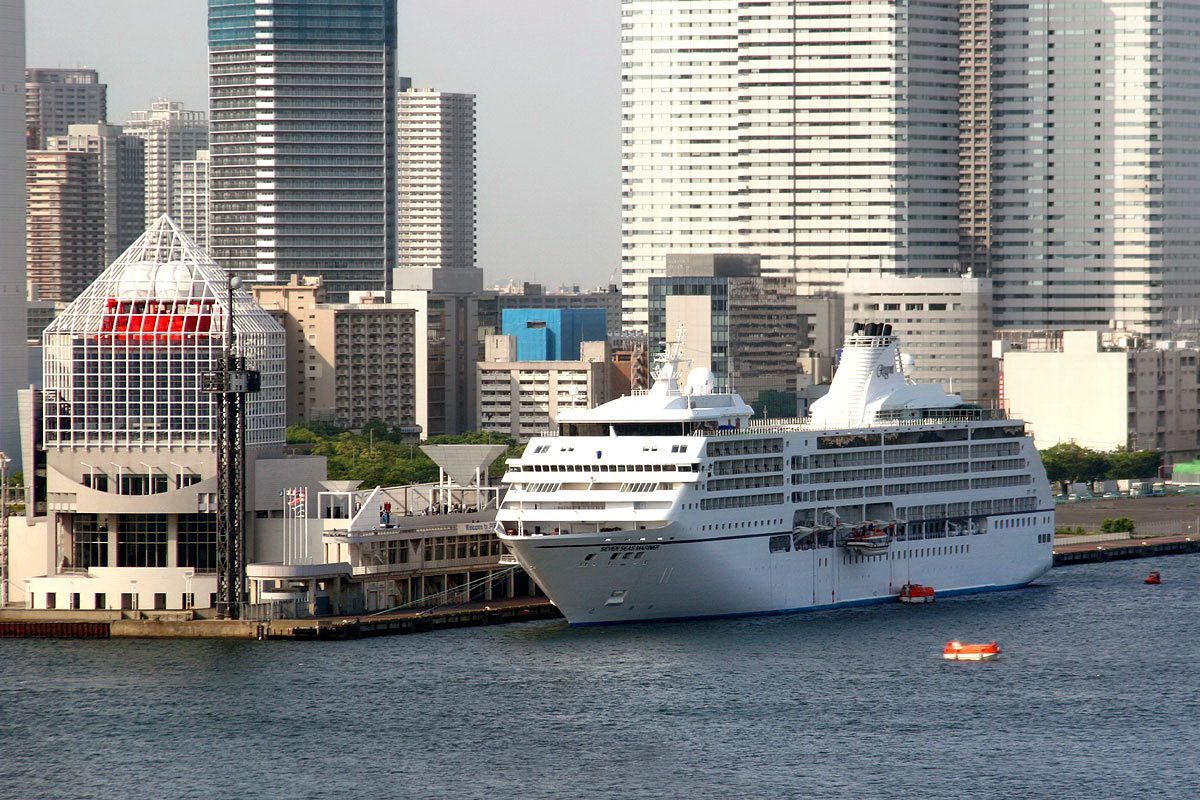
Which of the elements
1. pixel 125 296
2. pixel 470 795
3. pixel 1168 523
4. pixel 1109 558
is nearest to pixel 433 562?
pixel 125 296

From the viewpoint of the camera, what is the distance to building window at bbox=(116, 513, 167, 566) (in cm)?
8550

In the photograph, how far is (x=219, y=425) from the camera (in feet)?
272

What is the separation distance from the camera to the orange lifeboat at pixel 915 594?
89.7 m

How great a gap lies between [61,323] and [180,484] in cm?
780

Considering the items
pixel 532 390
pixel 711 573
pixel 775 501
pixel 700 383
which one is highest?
pixel 700 383

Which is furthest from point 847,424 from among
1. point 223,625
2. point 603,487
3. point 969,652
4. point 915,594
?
point 223,625

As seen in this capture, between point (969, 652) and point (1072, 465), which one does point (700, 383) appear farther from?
point (1072, 465)

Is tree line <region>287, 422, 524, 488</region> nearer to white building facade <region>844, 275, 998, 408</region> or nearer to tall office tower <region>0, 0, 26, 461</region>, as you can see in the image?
tall office tower <region>0, 0, 26, 461</region>

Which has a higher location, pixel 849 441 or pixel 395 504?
pixel 849 441

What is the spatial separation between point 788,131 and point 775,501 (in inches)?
4459

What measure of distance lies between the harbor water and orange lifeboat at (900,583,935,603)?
464 centimetres

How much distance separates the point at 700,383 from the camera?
3420 inches

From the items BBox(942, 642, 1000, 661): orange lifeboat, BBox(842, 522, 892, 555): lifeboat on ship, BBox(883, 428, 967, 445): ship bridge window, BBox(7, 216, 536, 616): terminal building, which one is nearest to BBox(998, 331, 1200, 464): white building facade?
BBox(883, 428, 967, 445): ship bridge window

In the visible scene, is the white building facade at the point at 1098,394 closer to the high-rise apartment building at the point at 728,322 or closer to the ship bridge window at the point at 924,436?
the high-rise apartment building at the point at 728,322
